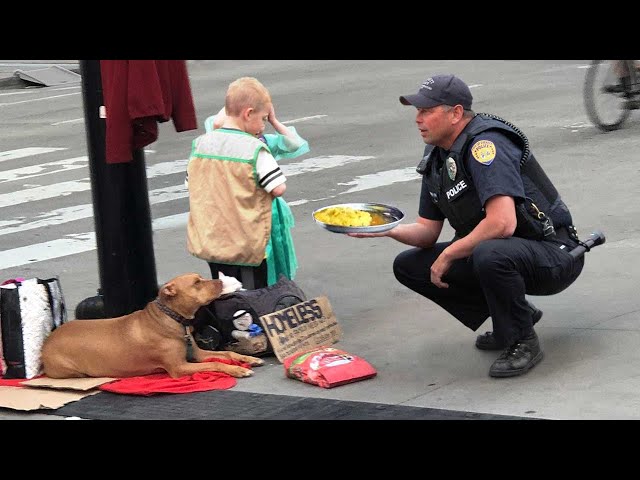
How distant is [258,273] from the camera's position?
6789mm

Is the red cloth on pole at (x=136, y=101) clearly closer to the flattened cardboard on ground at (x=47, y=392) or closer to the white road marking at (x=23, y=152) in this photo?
the flattened cardboard on ground at (x=47, y=392)

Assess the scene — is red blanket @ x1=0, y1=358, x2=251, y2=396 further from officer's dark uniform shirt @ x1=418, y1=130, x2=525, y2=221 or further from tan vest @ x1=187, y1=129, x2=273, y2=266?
officer's dark uniform shirt @ x1=418, y1=130, x2=525, y2=221

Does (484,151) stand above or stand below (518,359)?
above

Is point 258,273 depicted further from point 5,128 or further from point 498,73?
point 498,73

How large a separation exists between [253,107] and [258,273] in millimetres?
A: 958

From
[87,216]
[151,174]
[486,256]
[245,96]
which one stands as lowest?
[87,216]

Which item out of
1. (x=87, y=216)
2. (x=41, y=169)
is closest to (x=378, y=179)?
(x=87, y=216)

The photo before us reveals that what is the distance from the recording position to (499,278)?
5535 mm

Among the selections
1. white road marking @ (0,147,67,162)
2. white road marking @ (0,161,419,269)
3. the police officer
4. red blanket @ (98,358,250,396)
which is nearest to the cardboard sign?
red blanket @ (98,358,250,396)

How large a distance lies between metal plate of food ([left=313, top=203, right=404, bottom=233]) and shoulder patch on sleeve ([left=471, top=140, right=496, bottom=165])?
0.56 meters

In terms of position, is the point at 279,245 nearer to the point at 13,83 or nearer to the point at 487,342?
the point at 487,342

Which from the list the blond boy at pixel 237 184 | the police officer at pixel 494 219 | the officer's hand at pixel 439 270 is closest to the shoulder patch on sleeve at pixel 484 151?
the police officer at pixel 494 219

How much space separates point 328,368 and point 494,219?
107 centimetres
